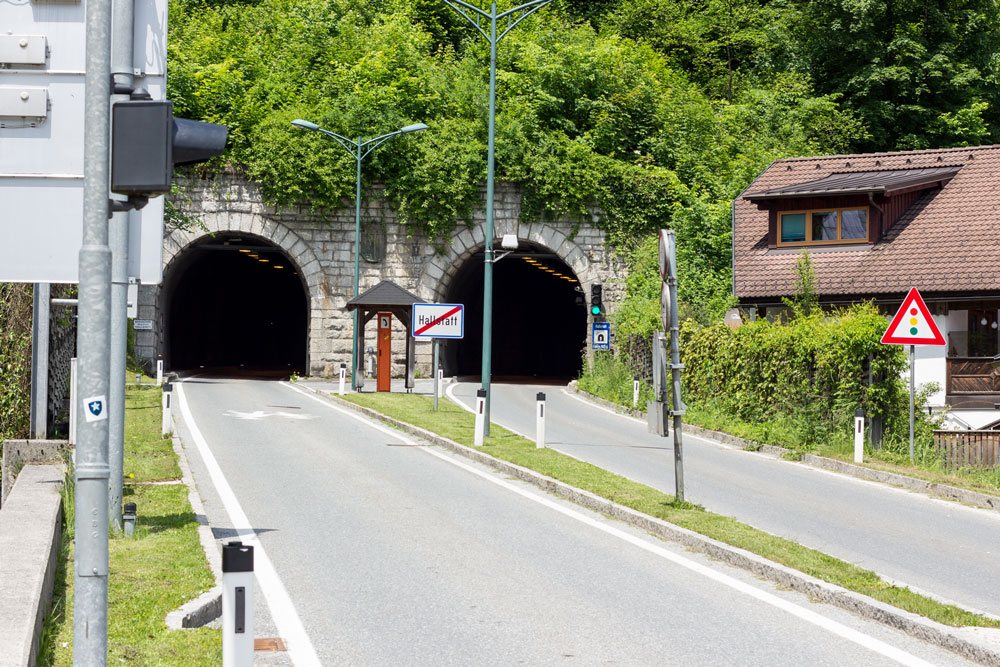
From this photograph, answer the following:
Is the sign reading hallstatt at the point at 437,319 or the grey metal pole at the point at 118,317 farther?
the sign reading hallstatt at the point at 437,319

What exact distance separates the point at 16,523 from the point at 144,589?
154cm

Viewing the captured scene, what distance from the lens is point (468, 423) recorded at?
988 inches

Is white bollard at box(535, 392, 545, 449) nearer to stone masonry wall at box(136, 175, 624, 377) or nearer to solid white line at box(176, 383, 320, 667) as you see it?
solid white line at box(176, 383, 320, 667)

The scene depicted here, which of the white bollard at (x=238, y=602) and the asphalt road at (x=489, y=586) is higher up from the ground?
the white bollard at (x=238, y=602)

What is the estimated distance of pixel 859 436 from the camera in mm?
21016

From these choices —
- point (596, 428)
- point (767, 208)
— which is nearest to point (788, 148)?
point (767, 208)

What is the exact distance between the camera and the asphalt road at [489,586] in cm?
759

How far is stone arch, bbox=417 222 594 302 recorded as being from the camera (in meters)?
43.9

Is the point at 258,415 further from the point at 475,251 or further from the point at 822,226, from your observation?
the point at 475,251

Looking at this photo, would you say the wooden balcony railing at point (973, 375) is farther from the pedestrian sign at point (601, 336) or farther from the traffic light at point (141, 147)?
the traffic light at point (141, 147)

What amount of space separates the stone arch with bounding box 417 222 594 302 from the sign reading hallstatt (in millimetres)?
14973

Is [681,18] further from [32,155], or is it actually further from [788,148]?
[32,155]

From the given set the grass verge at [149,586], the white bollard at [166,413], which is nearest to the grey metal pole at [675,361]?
the grass verge at [149,586]

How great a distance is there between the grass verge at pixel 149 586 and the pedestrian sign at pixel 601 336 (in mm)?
26424
